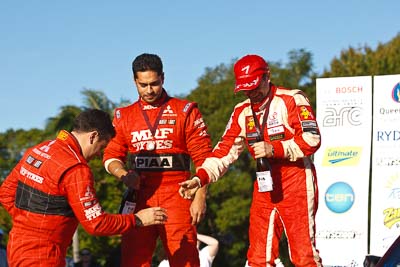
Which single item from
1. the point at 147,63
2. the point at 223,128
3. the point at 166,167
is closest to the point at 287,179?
the point at 166,167

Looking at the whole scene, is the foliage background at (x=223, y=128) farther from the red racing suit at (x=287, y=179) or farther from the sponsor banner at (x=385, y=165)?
the red racing suit at (x=287, y=179)

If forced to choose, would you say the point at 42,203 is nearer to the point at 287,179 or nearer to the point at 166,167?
the point at 166,167

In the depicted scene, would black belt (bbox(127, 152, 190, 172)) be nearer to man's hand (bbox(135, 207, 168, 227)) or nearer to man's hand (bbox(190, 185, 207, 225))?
man's hand (bbox(190, 185, 207, 225))

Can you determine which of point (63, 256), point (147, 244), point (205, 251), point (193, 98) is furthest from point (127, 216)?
point (193, 98)

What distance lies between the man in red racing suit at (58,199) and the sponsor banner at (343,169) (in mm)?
Result: 7810

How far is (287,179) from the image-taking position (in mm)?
7359

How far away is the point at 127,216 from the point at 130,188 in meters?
1.00

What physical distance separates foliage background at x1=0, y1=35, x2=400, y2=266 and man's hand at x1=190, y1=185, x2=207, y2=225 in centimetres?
2360

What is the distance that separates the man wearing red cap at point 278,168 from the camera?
23.4 ft

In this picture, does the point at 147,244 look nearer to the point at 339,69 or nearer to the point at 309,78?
the point at 339,69

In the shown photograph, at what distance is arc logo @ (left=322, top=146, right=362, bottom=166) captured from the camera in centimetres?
1391

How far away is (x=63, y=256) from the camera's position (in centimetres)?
659

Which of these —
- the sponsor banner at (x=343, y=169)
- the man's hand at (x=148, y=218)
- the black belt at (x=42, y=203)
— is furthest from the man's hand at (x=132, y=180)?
the sponsor banner at (x=343, y=169)

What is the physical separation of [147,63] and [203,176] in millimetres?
1121
